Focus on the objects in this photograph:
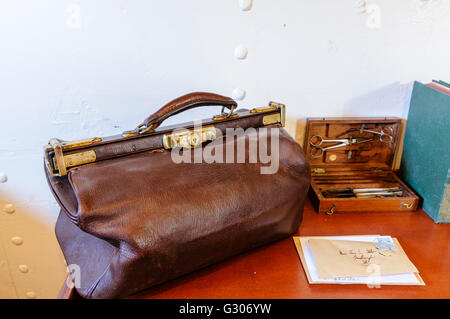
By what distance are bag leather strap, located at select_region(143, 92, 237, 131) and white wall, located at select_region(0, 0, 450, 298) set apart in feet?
0.46

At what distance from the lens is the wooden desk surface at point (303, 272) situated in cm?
55

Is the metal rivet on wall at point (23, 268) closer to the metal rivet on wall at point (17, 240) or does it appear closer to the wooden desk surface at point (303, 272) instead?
the metal rivet on wall at point (17, 240)

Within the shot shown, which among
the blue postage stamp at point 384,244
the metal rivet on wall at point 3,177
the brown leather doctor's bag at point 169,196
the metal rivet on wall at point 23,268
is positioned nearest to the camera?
the brown leather doctor's bag at point 169,196

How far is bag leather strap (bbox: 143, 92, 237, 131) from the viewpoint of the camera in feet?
1.88

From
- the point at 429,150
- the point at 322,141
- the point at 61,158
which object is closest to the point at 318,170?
the point at 322,141

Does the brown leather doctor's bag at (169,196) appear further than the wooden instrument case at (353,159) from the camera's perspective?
No

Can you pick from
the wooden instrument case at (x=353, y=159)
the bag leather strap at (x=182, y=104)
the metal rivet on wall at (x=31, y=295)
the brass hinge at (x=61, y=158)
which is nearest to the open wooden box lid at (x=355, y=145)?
the wooden instrument case at (x=353, y=159)

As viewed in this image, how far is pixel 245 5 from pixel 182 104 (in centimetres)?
25

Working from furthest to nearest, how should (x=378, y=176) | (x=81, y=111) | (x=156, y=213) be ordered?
(x=378, y=176), (x=81, y=111), (x=156, y=213)

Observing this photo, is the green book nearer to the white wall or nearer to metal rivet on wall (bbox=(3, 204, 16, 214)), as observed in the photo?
the white wall
